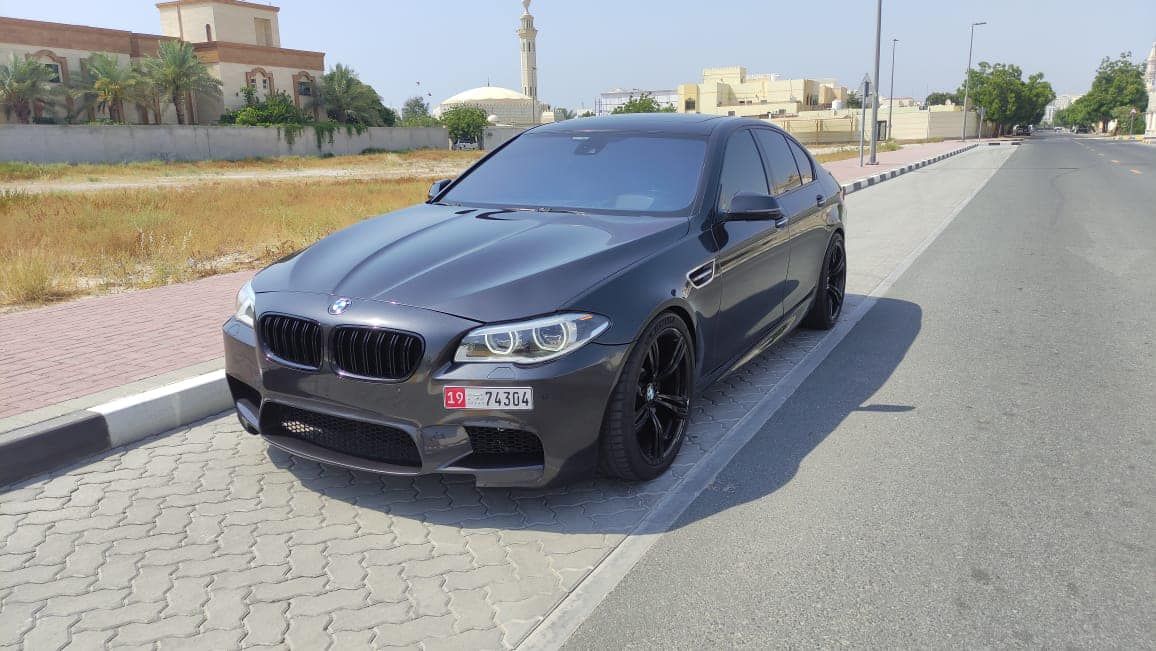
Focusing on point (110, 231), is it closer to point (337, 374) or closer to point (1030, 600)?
point (337, 374)

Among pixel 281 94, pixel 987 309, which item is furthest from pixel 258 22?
pixel 987 309

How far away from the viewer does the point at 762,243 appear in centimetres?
495

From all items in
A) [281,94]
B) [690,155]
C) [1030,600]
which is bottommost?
[1030,600]

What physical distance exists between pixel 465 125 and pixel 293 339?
94.3 metres

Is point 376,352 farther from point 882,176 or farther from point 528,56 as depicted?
point 528,56

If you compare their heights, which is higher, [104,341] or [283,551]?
[104,341]

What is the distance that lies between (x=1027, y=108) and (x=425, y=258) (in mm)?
117682

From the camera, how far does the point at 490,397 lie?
10.6ft

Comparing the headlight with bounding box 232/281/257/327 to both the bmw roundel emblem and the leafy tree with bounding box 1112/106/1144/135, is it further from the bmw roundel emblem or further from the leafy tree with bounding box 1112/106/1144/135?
the leafy tree with bounding box 1112/106/1144/135

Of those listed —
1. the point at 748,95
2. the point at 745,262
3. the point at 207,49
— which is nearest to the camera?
the point at 745,262

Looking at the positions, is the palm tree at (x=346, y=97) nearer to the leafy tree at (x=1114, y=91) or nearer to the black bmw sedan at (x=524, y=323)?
the black bmw sedan at (x=524, y=323)

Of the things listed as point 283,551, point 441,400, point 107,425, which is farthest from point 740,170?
point 107,425

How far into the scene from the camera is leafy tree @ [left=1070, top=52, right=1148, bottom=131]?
11812 cm

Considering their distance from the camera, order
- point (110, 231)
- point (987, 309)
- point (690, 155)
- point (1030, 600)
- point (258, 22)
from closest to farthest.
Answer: point (1030, 600)
point (690, 155)
point (987, 309)
point (110, 231)
point (258, 22)
